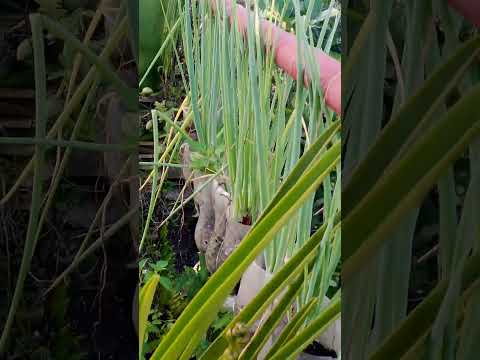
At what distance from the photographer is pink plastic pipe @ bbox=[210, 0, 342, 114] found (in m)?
0.71

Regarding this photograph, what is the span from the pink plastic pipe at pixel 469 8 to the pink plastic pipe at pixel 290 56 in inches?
5.9

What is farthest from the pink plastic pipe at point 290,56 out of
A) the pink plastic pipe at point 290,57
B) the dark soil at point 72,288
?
the dark soil at point 72,288

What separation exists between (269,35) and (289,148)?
15cm

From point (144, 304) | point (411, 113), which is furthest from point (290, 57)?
point (144, 304)

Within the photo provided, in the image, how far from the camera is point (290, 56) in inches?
28.4

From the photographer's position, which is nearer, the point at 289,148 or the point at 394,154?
the point at 394,154

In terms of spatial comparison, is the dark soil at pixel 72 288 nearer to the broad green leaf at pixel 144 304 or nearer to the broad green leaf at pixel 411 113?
the broad green leaf at pixel 144 304

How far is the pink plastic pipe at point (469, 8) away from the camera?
609 mm

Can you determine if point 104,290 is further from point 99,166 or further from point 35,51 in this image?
point 35,51

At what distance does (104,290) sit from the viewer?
69 centimetres

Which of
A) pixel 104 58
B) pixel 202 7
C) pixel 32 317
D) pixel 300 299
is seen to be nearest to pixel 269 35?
pixel 202 7

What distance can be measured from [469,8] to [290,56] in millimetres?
216

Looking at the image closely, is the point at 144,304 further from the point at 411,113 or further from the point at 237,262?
the point at 411,113

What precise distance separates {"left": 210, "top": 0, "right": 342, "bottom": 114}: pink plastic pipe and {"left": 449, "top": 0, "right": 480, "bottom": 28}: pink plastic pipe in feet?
0.49
